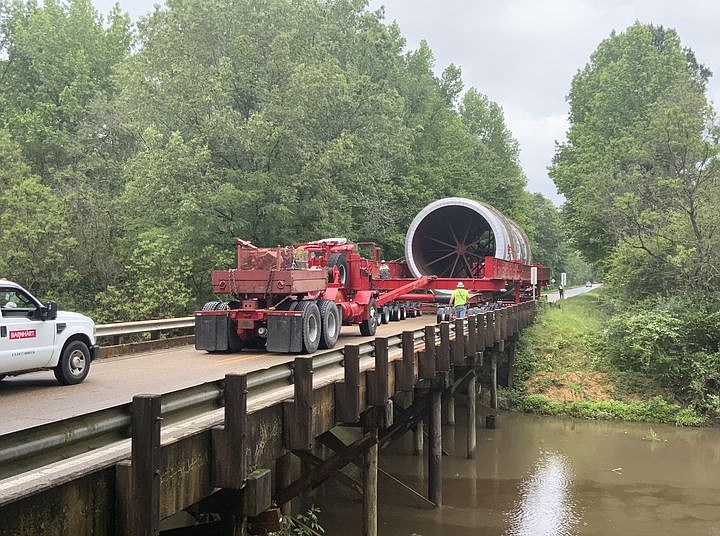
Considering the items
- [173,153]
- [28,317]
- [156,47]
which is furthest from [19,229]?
[28,317]

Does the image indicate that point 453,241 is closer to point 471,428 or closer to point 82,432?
point 471,428

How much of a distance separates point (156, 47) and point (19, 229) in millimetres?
8070

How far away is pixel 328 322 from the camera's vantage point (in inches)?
532

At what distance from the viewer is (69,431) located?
434 cm

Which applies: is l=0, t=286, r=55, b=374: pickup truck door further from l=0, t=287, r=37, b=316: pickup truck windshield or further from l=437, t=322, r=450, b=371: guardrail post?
l=437, t=322, r=450, b=371: guardrail post

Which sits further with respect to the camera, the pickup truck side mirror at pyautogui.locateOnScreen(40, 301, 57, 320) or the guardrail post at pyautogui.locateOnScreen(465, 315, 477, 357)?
the guardrail post at pyautogui.locateOnScreen(465, 315, 477, 357)

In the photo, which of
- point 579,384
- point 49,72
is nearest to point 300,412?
point 579,384

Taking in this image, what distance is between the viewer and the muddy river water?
1266 centimetres

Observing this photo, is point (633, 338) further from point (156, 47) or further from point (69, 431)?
point (69, 431)

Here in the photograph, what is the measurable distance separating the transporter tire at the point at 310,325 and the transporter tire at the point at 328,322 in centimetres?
13

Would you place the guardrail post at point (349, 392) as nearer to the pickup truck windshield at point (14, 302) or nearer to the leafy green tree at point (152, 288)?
the pickup truck windshield at point (14, 302)

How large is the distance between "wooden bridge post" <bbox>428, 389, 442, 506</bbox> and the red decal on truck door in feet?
25.9

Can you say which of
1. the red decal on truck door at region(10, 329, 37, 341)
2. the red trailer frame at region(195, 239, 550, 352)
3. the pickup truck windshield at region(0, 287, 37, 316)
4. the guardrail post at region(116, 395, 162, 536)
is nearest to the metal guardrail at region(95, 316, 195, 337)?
the red trailer frame at region(195, 239, 550, 352)

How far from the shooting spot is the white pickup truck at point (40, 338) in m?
8.25
